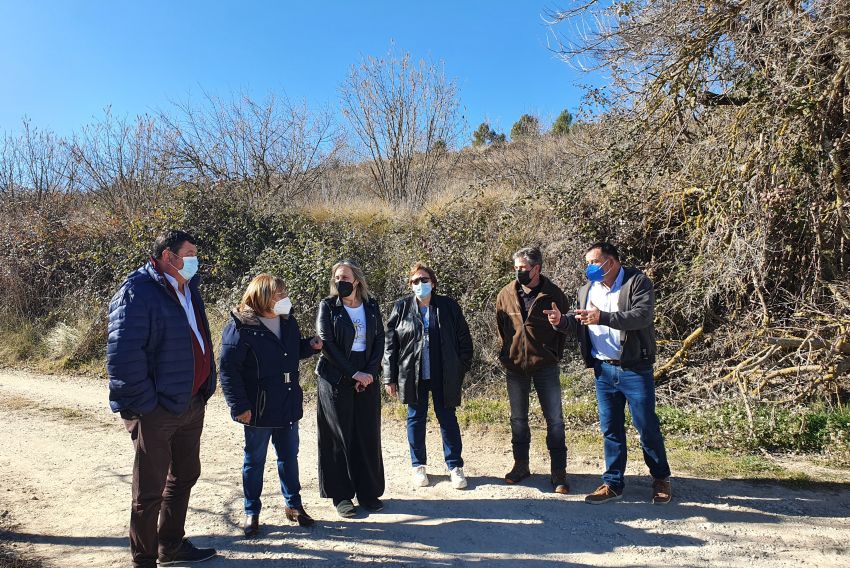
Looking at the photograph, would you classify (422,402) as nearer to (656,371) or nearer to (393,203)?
(656,371)

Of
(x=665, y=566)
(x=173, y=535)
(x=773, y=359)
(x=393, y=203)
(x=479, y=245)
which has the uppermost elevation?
(x=393, y=203)

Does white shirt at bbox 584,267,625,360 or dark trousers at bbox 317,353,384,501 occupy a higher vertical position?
white shirt at bbox 584,267,625,360

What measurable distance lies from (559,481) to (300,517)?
7.05ft

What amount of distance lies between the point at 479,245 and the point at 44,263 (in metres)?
10.9

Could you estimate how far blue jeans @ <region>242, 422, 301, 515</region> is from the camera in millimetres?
4168

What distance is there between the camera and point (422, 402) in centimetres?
514

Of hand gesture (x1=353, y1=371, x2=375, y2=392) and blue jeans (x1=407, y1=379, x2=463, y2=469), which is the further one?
blue jeans (x1=407, y1=379, x2=463, y2=469)

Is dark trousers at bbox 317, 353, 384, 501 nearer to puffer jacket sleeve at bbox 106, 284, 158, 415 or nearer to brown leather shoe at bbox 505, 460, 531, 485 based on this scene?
brown leather shoe at bbox 505, 460, 531, 485

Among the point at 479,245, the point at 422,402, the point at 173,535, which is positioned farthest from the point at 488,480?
the point at 479,245

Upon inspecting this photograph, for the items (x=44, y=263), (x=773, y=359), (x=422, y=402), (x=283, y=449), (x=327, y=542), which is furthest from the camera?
(x=44, y=263)

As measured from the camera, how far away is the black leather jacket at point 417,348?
507 centimetres

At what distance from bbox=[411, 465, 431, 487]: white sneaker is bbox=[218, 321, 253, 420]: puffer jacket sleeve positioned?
1.72 metres

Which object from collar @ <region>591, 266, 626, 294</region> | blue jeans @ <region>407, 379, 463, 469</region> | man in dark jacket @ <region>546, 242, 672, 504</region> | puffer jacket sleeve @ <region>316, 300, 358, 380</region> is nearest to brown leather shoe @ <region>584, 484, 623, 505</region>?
man in dark jacket @ <region>546, 242, 672, 504</region>

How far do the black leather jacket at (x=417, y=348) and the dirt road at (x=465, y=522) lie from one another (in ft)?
2.83
